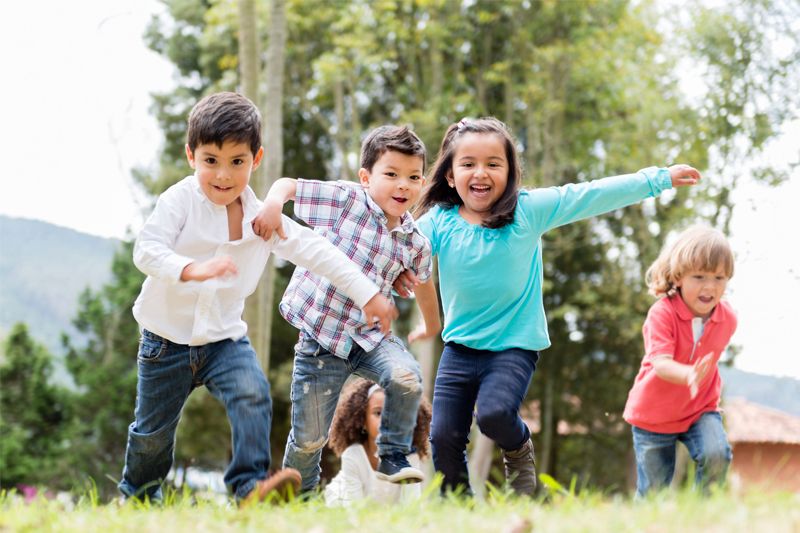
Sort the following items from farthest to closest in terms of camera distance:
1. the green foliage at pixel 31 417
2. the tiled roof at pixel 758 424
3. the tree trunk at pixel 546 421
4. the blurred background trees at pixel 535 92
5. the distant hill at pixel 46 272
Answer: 1. the tiled roof at pixel 758 424
2. the distant hill at pixel 46 272
3. the tree trunk at pixel 546 421
4. the green foliage at pixel 31 417
5. the blurred background trees at pixel 535 92

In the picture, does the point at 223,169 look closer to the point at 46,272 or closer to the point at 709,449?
the point at 709,449

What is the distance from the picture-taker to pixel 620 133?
752 inches

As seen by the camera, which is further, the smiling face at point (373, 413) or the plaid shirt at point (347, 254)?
the smiling face at point (373, 413)

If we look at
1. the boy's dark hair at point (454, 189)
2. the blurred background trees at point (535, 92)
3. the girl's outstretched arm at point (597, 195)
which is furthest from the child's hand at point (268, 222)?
the blurred background trees at point (535, 92)

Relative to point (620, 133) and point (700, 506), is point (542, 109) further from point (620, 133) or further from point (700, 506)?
point (700, 506)

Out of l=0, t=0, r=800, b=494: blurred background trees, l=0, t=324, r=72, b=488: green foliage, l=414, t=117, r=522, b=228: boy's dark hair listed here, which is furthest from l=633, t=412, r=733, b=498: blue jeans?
l=0, t=324, r=72, b=488: green foliage

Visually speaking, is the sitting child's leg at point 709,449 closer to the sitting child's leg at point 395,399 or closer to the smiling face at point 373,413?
the sitting child's leg at point 395,399

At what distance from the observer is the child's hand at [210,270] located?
3.69m

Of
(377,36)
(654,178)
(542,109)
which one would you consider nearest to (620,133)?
(542,109)

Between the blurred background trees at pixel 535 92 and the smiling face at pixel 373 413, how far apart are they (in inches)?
434

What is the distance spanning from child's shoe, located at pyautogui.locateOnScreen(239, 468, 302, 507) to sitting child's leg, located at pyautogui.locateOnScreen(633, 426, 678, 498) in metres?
2.07

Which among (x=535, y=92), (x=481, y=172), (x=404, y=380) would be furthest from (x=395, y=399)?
(x=535, y=92)

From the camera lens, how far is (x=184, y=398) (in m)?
4.34

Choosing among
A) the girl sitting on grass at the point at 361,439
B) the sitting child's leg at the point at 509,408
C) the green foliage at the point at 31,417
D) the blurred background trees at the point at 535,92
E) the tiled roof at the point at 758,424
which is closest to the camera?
the sitting child's leg at the point at 509,408
